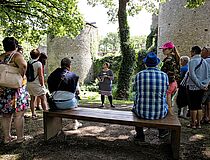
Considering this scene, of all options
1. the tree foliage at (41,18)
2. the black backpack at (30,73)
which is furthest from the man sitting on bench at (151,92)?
the tree foliage at (41,18)

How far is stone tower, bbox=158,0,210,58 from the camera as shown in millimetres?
16500

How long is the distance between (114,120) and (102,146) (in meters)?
0.62

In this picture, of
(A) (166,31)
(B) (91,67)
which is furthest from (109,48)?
(A) (166,31)

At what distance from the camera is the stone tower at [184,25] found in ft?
54.1

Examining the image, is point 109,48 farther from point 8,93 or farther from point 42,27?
point 8,93

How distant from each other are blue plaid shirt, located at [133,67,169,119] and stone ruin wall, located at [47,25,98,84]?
23.2 metres

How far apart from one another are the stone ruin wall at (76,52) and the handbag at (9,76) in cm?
2268

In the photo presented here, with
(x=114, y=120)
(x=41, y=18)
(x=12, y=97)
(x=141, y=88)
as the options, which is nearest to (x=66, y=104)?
(x=12, y=97)

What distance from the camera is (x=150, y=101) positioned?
3.40 metres

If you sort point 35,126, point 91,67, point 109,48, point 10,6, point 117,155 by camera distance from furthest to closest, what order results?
point 109,48, point 91,67, point 10,6, point 35,126, point 117,155

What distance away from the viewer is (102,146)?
12.4ft

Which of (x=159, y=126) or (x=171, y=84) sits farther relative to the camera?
(x=171, y=84)

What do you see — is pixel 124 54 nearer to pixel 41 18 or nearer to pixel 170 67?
pixel 41 18

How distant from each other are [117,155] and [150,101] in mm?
972
